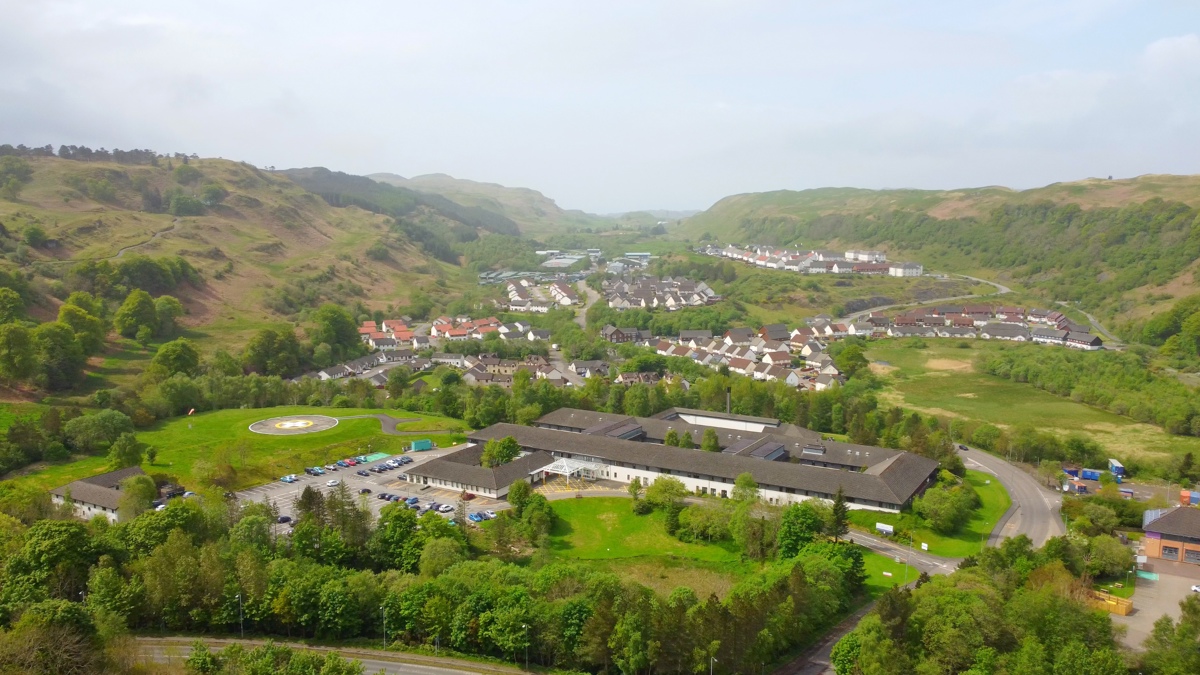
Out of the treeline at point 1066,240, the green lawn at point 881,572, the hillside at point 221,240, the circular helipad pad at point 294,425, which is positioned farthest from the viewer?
the treeline at point 1066,240

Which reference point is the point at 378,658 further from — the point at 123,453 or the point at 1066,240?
the point at 1066,240

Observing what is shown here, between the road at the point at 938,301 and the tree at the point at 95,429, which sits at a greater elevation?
the road at the point at 938,301

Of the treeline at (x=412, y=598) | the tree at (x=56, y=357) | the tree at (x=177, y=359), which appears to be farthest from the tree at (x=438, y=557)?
the tree at (x=56, y=357)

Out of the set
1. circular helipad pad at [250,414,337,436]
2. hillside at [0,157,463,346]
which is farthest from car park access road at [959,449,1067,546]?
hillside at [0,157,463,346]

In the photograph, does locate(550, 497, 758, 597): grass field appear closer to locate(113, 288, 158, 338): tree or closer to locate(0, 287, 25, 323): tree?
locate(0, 287, 25, 323): tree

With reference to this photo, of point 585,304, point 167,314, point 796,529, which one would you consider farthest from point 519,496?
point 585,304

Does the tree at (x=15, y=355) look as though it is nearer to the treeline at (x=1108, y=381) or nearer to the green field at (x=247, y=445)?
the green field at (x=247, y=445)
